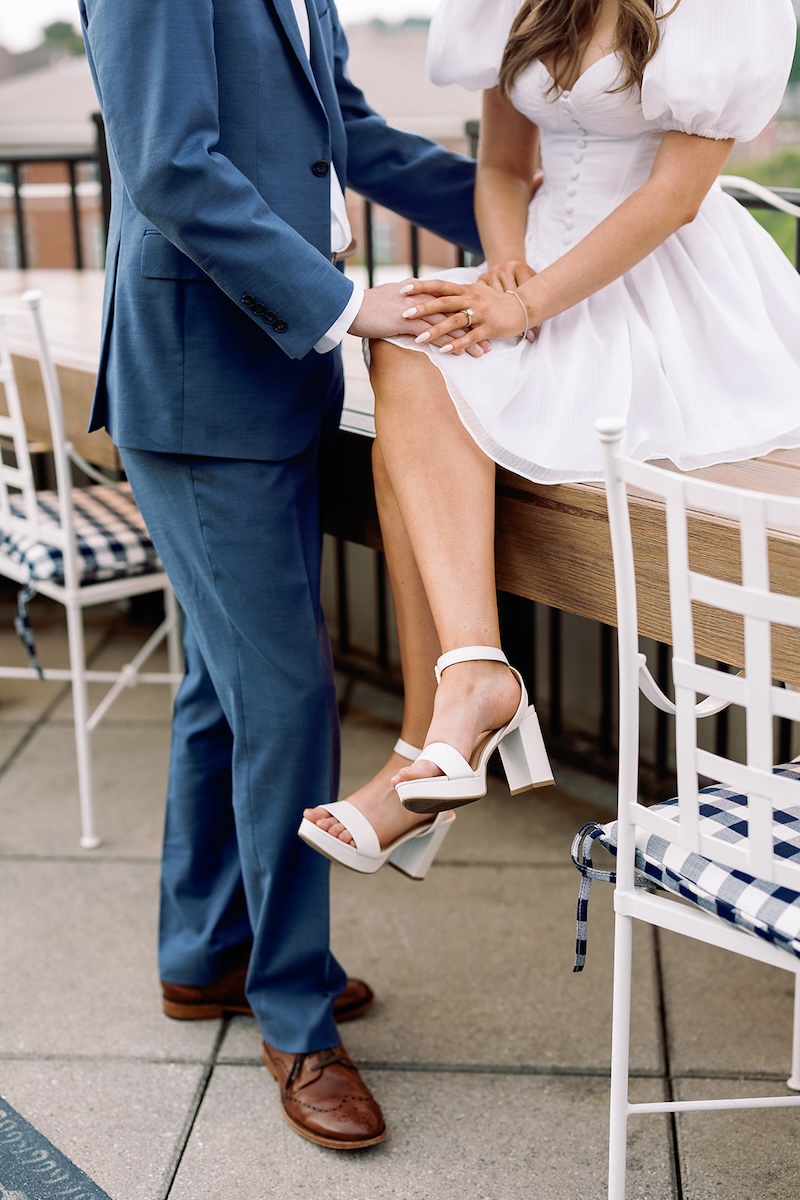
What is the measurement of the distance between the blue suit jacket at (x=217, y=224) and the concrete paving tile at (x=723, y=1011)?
1210 mm

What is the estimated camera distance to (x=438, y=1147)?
180cm

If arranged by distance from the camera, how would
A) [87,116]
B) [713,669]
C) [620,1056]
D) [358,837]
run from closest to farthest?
[713,669] → [620,1056] → [358,837] → [87,116]

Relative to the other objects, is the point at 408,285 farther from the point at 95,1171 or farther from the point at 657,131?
the point at 95,1171

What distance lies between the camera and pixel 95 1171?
174 cm

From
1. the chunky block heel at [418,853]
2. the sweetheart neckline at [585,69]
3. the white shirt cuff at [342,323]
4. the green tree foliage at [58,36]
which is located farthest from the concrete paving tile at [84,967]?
the green tree foliage at [58,36]

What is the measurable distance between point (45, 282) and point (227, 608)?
8.70 feet

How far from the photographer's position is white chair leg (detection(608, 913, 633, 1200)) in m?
1.47

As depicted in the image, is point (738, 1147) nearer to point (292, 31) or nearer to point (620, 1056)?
point (620, 1056)

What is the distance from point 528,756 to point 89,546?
1427 millimetres

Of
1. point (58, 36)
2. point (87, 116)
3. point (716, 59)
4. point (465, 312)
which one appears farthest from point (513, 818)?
point (58, 36)

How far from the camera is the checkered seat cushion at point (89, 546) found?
2.68 metres

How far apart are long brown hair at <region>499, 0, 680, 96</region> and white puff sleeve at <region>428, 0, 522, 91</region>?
47 millimetres

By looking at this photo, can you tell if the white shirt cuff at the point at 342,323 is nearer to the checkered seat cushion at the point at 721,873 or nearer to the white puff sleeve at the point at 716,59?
the white puff sleeve at the point at 716,59

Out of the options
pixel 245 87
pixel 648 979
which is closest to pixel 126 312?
pixel 245 87
